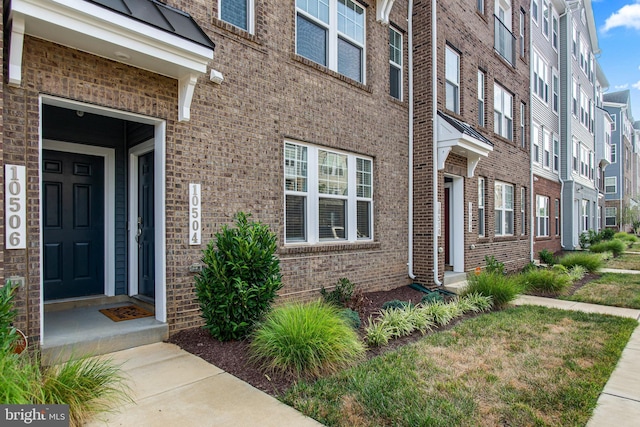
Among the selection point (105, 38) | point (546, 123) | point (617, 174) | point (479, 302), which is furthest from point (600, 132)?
point (105, 38)

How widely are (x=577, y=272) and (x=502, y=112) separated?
5483 millimetres

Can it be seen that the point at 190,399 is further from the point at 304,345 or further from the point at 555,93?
the point at 555,93

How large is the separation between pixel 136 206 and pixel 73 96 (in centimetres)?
224

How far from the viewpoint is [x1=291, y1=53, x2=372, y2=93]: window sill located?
21.5 feet

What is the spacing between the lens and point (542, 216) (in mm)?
16797

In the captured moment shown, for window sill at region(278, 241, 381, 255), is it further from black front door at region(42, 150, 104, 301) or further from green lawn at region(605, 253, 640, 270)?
green lawn at region(605, 253, 640, 270)

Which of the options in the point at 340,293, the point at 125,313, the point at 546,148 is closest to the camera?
the point at 125,313

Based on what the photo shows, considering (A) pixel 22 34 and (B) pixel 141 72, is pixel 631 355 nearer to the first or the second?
(B) pixel 141 72

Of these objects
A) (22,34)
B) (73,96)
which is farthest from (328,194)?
(22,34)

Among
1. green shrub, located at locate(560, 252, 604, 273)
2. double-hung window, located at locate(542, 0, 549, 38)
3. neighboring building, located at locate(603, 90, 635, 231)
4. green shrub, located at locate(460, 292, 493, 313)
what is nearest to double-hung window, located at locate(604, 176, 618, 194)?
neighboring building, located at locate(603, 90, 635, 231)

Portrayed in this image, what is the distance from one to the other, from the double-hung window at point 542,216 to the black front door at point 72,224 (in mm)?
15843

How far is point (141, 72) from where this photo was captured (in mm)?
4746

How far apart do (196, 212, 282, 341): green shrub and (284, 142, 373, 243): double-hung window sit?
1807 millimetres

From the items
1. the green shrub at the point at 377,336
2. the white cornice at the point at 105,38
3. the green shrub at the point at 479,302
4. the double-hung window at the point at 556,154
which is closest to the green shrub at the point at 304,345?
the green shrub at the point at 377,336
